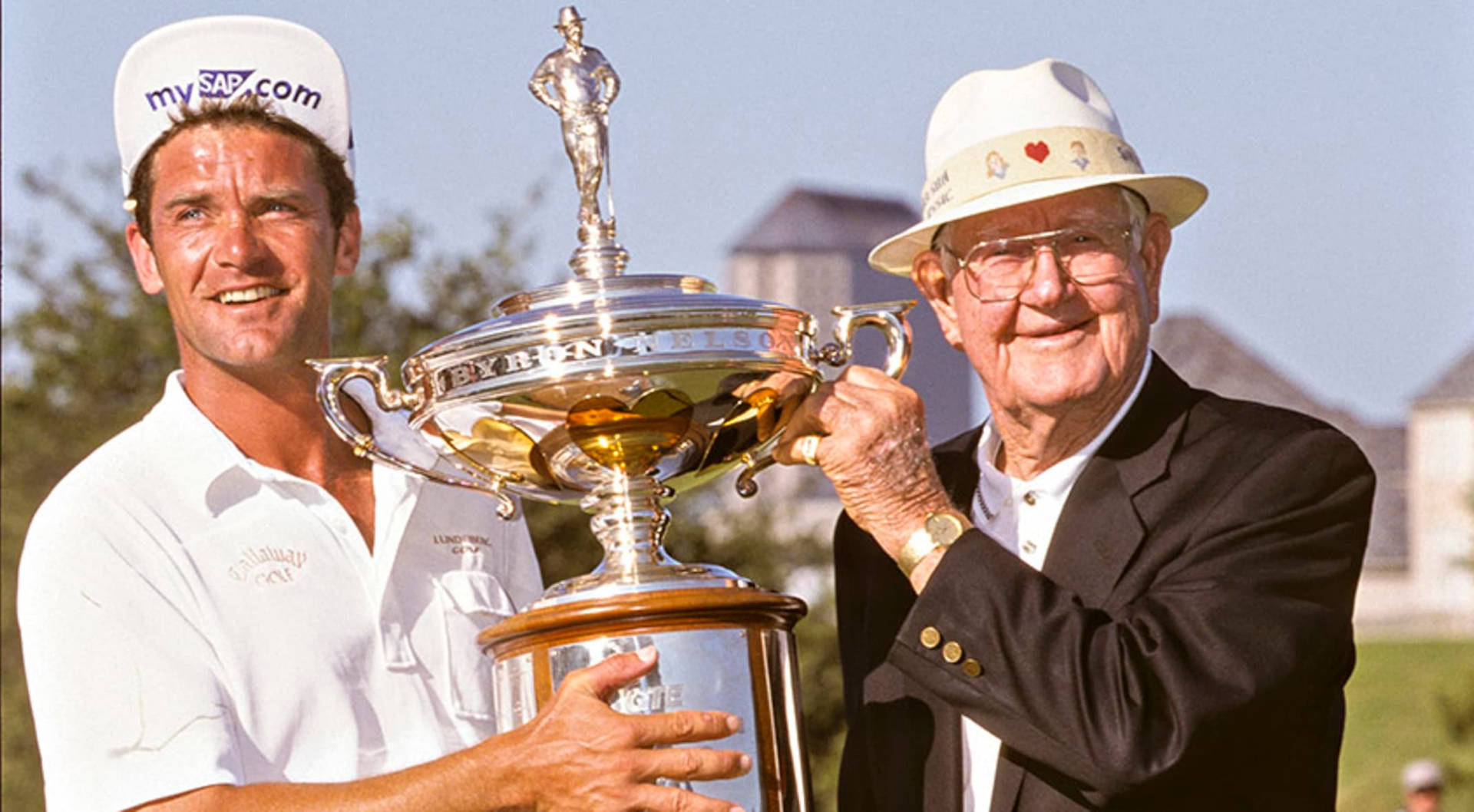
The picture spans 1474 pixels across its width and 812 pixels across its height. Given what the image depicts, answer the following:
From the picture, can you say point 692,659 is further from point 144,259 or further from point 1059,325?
point 144,259

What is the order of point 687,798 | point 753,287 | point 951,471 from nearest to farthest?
point 687,798
point 951,471
point 753,287

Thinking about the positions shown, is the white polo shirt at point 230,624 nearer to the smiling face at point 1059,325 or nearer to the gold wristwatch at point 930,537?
the gold wristwatch at point 930,537

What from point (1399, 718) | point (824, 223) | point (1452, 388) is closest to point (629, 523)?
point (1399, 718)

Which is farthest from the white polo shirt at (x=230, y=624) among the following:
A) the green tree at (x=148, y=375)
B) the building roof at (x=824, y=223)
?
the building roof at (x=824, y=223)

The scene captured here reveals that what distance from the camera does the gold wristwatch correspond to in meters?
3.92

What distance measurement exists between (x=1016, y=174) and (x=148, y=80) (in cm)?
157

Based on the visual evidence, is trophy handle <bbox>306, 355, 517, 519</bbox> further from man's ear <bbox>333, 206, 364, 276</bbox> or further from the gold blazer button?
the gold blazer button

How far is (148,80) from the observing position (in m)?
4.20

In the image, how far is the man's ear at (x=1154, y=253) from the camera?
14.1 feet

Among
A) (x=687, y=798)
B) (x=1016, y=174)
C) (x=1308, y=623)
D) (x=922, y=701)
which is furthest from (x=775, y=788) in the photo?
(x=1016, y=174)

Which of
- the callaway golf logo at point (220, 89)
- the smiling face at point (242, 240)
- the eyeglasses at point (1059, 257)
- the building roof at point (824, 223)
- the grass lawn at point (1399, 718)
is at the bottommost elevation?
the grass lawn at point (1399, 718)

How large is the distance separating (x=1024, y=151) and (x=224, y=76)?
1.45 metres

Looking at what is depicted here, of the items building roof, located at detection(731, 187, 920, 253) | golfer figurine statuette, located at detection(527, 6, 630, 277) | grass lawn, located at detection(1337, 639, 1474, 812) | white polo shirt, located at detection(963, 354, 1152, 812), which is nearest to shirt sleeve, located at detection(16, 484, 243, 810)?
golfer figurine statuette, located at detection(527, 6, 630, 277)

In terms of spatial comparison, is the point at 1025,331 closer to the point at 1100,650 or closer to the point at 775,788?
the point at 1100,650
